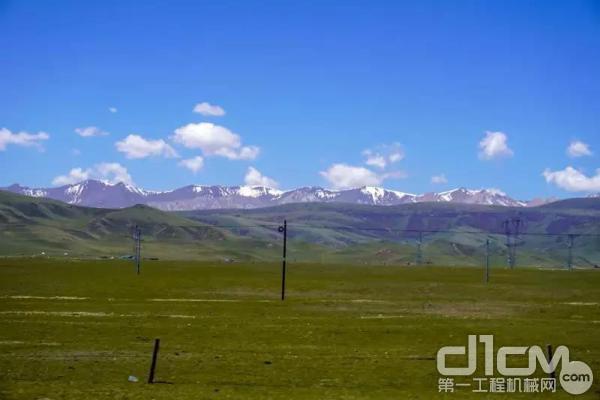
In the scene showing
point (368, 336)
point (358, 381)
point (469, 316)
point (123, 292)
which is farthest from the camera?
point (123, 292)

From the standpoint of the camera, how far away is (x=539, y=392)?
28.8m

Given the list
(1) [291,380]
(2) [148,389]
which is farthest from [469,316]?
(2) [148,389]

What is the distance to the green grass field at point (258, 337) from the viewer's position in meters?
29.1

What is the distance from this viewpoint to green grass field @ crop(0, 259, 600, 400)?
95.5 ft

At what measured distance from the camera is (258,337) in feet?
156

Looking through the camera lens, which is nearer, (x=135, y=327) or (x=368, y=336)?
(x=368, y=336)

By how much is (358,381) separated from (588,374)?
1035 cm

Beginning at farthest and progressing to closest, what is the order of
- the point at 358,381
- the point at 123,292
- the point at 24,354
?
the point at 123,292 → the point at 24,354 → the point at 358,381

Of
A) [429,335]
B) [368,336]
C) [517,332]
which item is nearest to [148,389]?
[368,336]

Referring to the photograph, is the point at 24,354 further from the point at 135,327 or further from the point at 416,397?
the point at 416,397

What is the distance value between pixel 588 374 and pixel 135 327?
31832 mm

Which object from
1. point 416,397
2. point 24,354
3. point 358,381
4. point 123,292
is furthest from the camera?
point 123,292

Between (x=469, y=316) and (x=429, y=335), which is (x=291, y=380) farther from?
(x=469, y=316)

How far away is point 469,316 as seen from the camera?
67188 millimetres
